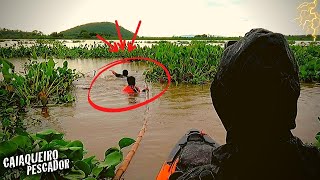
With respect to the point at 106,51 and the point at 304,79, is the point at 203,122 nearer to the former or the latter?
the point at 304,79

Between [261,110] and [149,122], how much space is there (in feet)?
13.5

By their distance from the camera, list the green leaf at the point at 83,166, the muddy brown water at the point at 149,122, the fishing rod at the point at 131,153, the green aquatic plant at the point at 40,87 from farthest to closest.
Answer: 1. the green aquatic plant at the point at 40,87
2. the muddy brown water at the point at 149,122
3. the fishing rod at the point at 131,153
4. the green leaf at the point at 83,166

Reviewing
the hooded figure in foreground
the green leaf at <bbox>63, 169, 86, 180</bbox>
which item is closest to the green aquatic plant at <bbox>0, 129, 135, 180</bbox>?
the green leaf at <bbox>63, 169, 86, 180</bbox>

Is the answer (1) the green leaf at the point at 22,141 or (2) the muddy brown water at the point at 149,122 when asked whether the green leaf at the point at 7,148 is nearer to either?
(1) the green leaf at the point at 22,141

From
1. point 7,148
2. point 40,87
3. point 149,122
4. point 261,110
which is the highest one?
point 261,110

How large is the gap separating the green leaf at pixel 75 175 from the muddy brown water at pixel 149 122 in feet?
2.72

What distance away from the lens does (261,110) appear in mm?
987

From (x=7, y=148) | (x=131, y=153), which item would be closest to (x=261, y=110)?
(x=7, y=148)

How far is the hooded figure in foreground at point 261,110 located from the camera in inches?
37.4

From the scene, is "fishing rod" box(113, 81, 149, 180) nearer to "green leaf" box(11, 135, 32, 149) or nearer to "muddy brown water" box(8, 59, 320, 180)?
"muddy brown water" box(8, 59, 320, 180)

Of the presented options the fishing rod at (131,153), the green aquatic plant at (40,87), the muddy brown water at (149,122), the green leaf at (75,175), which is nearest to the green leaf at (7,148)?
the green leaf at (75,175)

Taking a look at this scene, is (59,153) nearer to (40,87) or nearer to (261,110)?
(261,110)

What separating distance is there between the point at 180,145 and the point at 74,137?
2175mm

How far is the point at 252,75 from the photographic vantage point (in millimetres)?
948
